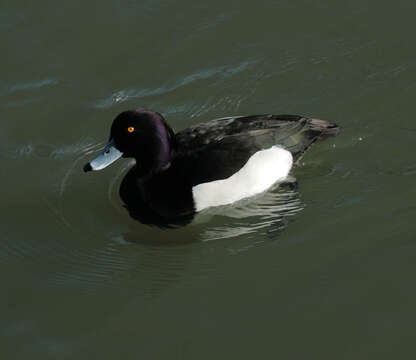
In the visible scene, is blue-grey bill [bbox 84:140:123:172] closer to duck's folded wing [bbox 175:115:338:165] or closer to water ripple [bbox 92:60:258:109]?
duck's folded wing [bbox 175:115:338:165]

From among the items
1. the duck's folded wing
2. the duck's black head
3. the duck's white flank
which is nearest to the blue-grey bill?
the duck's black head

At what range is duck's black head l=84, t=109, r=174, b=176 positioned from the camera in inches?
277

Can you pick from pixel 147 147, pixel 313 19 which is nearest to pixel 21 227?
pixel 147 147

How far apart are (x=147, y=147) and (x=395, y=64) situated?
3.27 metres

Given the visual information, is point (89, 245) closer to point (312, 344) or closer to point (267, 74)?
point (312, 344)

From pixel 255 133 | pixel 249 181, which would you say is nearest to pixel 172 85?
pixel 255 133

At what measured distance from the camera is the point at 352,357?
5422 mm

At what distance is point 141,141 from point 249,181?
1.11m

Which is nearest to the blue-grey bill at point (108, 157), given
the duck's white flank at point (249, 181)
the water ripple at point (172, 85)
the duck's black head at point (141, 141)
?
the duck's black head at point (141, 141)

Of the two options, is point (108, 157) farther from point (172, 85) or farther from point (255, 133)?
point (172, 85)

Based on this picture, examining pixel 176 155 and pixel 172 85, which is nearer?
pixel 176 155

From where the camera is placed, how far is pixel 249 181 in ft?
24.3

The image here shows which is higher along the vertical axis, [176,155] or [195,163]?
[176,155]

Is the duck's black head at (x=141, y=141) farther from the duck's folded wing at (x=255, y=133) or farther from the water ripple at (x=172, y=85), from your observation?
the water ripple at (x=172, y=85)
